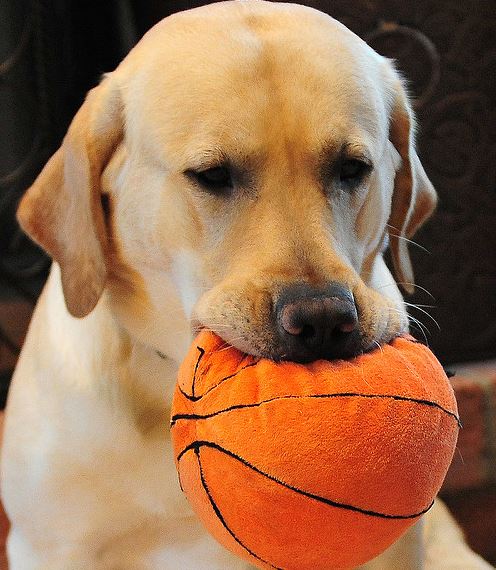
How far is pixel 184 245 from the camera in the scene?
1013mm

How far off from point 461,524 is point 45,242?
128 cm

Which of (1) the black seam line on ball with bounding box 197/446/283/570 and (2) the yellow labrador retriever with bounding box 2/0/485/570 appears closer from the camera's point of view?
(1) the black seam line on ball with bounding box 197/446/283/570

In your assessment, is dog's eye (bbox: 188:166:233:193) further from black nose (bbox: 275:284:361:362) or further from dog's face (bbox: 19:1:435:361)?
black nose (bbox: 275:284:361:362)

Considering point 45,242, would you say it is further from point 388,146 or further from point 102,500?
point 388,146

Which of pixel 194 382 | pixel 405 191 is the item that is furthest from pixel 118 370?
pixel 405 191

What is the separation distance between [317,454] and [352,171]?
0.43 m

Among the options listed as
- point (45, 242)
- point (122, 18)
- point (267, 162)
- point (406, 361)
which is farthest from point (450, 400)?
point (122, 18)

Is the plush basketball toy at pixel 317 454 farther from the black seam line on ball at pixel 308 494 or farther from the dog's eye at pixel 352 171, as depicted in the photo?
the dog's eye at pixel 352 171

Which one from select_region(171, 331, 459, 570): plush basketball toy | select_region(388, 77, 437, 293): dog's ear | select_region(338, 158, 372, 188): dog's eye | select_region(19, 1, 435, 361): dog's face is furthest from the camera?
select_region(388, 77, 437, 293): dog's ear

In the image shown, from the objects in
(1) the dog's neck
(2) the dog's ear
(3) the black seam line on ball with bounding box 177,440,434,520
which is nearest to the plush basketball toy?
(3) the black seam line on ball with bounding box 177,440,434,520

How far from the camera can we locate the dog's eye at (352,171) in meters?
1.02

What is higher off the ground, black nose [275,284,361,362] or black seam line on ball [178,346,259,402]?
black nose [275,284,361,362]

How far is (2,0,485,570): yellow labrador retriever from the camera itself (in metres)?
0.92

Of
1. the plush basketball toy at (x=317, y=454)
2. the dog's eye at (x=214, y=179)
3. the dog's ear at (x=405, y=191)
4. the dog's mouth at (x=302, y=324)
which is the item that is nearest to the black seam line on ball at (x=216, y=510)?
the plush basketball toy at (x=317, y=454)
